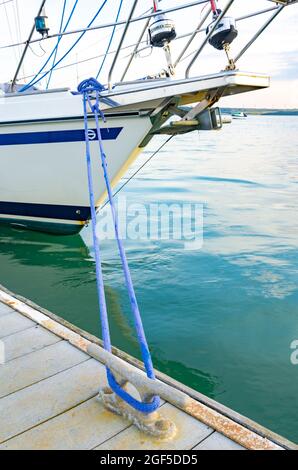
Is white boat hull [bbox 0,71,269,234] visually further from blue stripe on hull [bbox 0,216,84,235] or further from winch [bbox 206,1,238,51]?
winch [bbox 206,1,238,51]

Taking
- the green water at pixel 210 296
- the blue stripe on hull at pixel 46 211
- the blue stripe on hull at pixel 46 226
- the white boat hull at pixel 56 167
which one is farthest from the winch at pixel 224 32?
the blue stripe on hull at pixel 46 226

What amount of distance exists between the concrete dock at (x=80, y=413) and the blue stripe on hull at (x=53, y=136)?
3576 millimetres

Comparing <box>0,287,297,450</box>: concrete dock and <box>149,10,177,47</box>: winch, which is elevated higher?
<box>149,10,177,47</box>: winch

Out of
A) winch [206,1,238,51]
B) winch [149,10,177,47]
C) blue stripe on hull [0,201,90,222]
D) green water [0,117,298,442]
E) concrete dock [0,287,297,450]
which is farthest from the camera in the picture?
blue stripe on hull [0,201,90,222]

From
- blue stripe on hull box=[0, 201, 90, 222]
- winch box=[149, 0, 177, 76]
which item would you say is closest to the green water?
blue stripe on hull box=[0, 201, 90, 222]

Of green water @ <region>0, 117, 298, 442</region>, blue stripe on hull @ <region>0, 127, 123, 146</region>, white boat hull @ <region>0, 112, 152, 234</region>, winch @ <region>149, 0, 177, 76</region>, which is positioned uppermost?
winch @ <region>149, 0, 177, 76</region>

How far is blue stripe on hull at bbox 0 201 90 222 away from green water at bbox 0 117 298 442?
418mm

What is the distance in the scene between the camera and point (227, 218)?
8414 mm

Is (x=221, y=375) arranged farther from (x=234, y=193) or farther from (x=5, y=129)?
(x=234, y=193)

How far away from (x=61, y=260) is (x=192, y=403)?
4333 millimetres

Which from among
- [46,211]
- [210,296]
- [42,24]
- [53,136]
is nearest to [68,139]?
[53,136]

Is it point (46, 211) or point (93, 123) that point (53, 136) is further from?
point (46, 211)

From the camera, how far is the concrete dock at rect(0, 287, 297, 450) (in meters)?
1.92

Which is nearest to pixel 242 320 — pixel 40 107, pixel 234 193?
pixel 40 107
